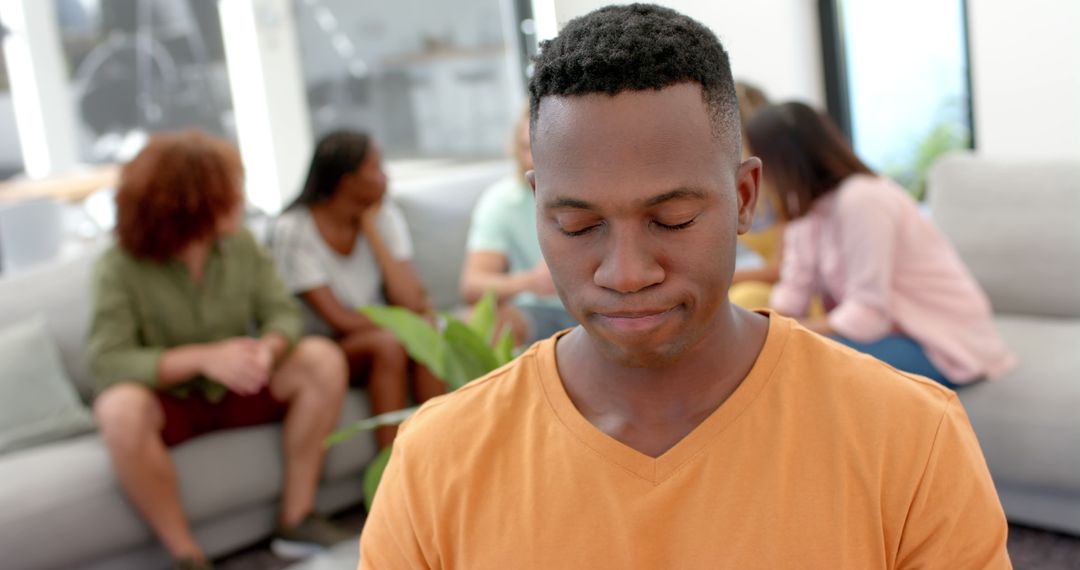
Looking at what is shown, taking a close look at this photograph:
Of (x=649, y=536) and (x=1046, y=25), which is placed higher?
(x=1046, y=25)

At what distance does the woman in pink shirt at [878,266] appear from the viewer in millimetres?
2363

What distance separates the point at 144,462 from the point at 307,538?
1.46ft

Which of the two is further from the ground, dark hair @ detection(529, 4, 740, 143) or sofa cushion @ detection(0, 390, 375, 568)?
dark hair @ detection(529, 4, 740, 143)

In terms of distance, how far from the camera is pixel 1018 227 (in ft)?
9.29

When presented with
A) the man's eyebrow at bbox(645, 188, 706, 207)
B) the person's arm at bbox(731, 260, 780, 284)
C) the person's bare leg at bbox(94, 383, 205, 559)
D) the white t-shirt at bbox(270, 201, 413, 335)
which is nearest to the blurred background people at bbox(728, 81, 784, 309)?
the person's arm at bbox(731, 260, 780, 284)

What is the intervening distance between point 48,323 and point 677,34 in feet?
8.30

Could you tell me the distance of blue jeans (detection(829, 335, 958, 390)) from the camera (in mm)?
2395

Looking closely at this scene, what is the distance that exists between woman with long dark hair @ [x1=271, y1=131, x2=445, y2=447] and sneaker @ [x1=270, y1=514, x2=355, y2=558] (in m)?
0.32

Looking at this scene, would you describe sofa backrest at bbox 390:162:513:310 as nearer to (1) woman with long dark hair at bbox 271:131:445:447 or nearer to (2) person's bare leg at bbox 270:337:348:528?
(1) woman with long dark hair at bbox 271:131:445:447

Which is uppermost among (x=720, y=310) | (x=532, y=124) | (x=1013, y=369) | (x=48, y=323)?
(x=532, y=124)

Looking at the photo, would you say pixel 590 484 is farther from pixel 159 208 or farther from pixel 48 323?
pixel 48 323

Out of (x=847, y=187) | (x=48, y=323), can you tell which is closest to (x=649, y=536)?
(x=847, y=187)

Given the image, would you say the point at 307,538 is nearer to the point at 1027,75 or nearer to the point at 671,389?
the point at 671,389

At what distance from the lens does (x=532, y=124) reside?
819mm
